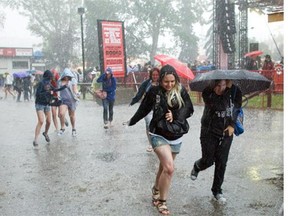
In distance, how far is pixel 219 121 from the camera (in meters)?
5.00

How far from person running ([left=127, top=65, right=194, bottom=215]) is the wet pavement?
465 millimetres

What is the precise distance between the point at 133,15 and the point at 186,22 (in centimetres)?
682

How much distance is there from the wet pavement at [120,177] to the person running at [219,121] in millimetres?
483

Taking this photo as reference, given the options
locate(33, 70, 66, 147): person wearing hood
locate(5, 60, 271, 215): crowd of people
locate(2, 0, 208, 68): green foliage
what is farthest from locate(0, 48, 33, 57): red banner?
locate(5, 60, 271, 215): crowd of people

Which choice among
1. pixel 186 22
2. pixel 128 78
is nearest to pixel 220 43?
pixel 128 78

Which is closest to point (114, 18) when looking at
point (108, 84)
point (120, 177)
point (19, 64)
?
point (19, 64)

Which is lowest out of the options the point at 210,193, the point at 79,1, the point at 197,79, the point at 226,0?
the point at 210,193

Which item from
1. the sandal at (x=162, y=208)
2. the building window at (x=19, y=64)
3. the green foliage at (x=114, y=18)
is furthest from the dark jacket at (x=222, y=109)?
the building window at (x=19, y=64)

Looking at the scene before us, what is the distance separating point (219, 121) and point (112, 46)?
44.9ft

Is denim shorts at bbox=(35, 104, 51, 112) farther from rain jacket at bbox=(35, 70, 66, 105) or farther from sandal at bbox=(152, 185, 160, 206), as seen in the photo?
sandal at bbox=(152, 185, 160, 206)

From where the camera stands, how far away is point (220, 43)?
25.0m

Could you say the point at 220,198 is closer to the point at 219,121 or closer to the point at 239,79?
the point at 219,121

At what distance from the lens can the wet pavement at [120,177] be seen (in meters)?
4.94

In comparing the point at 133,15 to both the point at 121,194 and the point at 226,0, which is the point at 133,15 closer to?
the point at 226,0
